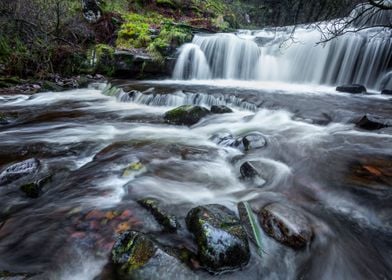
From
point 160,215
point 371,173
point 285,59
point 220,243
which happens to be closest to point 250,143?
point 371,173

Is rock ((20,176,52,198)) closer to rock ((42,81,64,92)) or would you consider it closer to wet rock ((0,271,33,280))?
wet rock ((0,271,33,280))

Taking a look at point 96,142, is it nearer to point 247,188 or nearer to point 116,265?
point 247,188

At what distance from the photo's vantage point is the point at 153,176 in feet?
13.0

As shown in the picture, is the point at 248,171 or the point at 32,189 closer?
the point at 32,189

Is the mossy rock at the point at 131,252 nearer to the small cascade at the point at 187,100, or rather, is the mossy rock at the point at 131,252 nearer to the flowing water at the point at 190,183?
the flowing water at the point at 190,183

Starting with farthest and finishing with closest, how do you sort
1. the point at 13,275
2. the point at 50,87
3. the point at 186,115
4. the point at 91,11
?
1. the point at 91,11
2. the point at 50,87
3. the point at 186,115
4. the point at 13,275

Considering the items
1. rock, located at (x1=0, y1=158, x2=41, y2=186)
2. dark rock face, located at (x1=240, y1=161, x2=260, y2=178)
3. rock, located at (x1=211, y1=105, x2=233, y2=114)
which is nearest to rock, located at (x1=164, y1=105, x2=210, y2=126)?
rock, located at (x1=211, y1=105, x2=233, y2=114)

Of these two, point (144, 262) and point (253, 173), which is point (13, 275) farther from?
point (253, 173)

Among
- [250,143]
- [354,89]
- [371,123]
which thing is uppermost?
[354,89]

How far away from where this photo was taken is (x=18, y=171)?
12.1 feet

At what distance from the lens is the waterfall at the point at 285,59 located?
10.3m

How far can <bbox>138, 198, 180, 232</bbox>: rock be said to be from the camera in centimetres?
276

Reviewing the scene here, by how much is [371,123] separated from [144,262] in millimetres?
5579

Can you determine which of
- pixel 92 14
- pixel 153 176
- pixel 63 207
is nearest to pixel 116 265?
→ pixel 63 207
